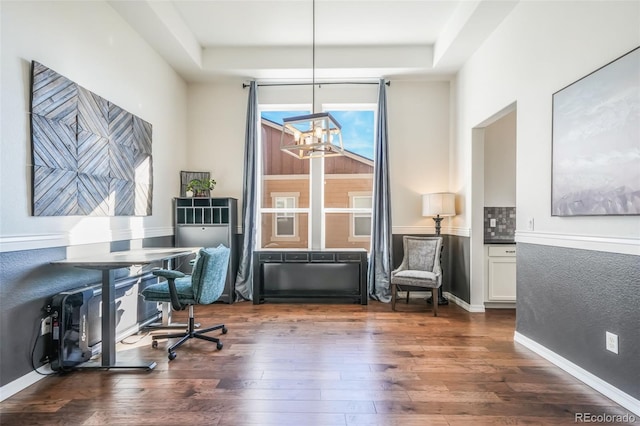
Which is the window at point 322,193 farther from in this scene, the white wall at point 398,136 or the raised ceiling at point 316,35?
the raised ceiling at point 316,35

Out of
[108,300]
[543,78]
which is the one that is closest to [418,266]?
[543,78]

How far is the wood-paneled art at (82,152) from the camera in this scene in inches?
95.5

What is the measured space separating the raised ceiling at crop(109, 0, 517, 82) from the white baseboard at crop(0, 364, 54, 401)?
324cm

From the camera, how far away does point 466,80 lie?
4.46 m

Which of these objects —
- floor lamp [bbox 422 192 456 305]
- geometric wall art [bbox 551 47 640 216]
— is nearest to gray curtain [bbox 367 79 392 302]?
floor lamp [bbox 422 192 456 305]

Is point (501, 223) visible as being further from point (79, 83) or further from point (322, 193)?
point (79, 83)

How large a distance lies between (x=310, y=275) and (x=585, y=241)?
3.34 m

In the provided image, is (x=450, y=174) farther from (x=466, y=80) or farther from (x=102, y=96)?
(x=102, y=96)

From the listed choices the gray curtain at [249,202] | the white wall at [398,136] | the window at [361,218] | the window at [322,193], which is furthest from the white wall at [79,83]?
the window at [361,218]

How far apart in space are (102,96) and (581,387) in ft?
14.8

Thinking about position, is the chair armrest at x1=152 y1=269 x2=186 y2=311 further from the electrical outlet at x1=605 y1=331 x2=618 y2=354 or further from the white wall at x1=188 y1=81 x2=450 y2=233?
the electrical outlet at x1=605 y1=331 x2=618 y2=354

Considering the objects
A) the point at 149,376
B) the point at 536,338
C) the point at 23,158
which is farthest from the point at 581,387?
the point at 23,158

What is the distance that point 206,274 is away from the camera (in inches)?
116

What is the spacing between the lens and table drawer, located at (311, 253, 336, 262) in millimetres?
4645
